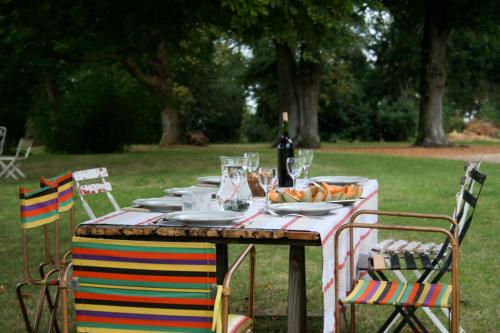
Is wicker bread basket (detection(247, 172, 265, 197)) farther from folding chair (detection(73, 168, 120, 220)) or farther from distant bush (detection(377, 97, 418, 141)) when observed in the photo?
distant bush (detection(377, 97, 418, 141))

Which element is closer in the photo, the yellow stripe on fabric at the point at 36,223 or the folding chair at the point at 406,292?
→ the folding chair at the point at 406,292

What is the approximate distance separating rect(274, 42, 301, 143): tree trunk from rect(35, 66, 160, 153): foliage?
207 inches

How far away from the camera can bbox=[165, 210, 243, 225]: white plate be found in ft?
11.1

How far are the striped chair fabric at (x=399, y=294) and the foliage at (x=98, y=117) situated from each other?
2159 cm

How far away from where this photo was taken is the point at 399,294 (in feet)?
12.3

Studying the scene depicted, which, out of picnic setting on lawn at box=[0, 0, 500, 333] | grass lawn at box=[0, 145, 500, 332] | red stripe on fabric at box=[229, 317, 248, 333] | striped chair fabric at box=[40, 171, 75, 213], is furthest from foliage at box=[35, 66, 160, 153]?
red stripe on fabric at box=[229, 317, 248, 333]

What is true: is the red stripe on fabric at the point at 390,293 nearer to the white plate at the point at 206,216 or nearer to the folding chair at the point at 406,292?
the folding chair at the point at 406,292

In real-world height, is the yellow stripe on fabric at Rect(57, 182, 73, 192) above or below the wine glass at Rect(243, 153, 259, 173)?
below

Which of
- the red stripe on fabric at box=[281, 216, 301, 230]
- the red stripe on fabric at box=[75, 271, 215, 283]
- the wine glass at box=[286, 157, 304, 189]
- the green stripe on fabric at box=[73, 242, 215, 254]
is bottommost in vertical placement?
the red stripe on fabric at box=[75, 271, 215, 283]

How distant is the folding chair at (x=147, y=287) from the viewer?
2.64m

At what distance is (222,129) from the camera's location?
149ft

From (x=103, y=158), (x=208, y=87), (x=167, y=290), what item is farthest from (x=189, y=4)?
(x=208, y=87)

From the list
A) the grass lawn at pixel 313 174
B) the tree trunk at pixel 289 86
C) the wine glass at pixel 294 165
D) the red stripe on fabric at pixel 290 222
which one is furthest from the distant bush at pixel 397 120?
the red stripe on fabric at pixel 290 222

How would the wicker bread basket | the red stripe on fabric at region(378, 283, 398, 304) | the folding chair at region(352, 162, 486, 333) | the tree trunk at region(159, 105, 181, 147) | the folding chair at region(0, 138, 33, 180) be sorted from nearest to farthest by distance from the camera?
the red stripe on fabric at region(378, 283, 398, 304) → the folding chair at region(352, 162, 486, 333) → the wicker bread basket → the folding chair at region(0, 138, 33, 180) → the tree trunk at region(159, 105, 181, 147)
